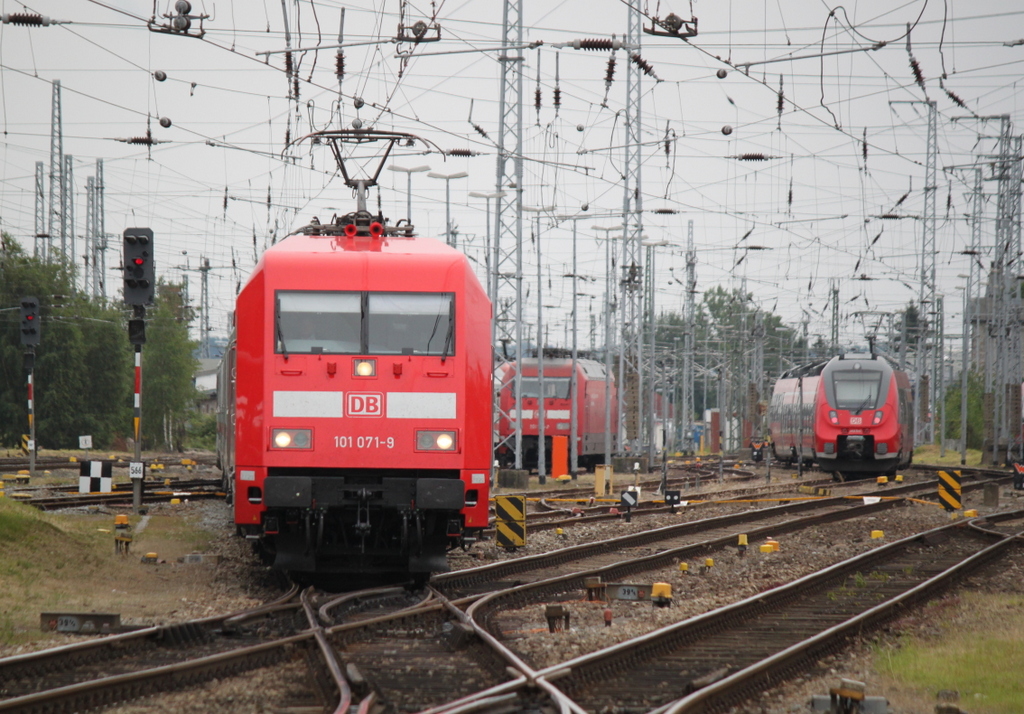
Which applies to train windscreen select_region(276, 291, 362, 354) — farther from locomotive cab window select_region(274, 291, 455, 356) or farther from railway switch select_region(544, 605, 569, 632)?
railway switch select_region(544, 605, 569, 632)

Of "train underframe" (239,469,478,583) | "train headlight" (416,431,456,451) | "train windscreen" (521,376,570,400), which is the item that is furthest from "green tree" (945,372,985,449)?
"train headlight" (416,431,456,451)

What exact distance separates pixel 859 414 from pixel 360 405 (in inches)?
1006

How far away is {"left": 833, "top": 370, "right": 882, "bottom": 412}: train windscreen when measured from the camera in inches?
1352

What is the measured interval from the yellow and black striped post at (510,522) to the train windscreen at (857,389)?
21007mm

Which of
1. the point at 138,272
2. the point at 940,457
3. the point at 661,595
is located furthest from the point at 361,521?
the point at 940,457

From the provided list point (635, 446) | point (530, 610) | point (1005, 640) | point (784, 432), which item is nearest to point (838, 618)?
point (1005, 640)

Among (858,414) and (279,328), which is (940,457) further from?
(279,328)

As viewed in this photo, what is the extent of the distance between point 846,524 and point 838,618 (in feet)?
35.3

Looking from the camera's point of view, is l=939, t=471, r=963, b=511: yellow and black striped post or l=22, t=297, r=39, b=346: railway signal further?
l=22, t=297, r=39, b=346: railway signal

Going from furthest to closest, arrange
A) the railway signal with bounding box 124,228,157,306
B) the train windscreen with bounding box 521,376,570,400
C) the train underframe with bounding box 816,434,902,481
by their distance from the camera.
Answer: the train windscreen with bounding box 521,376,570,400 → the train underframe with bounding box 816,434,902,481 → the railway signal with bounding box 124,228,157,306

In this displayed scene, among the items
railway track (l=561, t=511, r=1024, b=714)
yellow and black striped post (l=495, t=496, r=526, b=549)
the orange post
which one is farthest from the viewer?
the orange post

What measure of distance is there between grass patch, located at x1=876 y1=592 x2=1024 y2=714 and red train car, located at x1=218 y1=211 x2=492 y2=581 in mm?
4271

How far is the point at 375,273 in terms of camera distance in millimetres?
11844

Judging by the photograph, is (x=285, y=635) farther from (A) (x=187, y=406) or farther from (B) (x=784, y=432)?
(A) (x=187, y=406)
